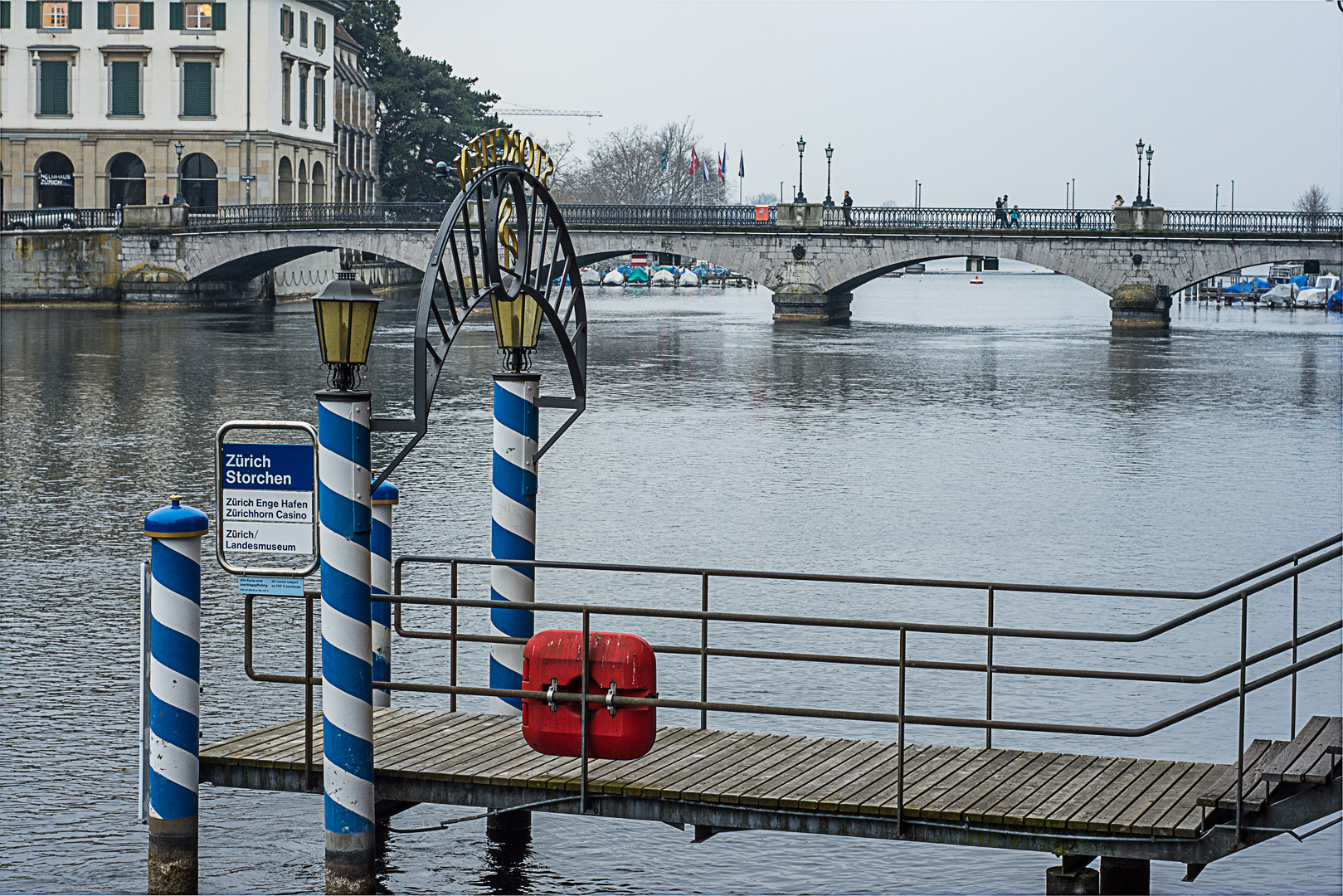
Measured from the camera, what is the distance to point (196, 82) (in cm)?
8094

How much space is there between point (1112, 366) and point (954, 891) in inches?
1546

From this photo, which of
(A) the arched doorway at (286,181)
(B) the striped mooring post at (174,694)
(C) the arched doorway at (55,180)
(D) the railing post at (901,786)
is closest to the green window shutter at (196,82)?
(A) the arched doorway at (286,181)

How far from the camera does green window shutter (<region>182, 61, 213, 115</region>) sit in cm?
8088

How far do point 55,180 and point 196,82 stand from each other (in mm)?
7759

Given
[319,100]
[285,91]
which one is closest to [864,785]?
[285,91]

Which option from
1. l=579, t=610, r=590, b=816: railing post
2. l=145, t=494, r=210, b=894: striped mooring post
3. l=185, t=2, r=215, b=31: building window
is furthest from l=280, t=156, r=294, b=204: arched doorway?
l=579, t=610, r=590, b=816: railing post

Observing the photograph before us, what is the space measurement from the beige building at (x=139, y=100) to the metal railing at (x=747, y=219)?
4921mm

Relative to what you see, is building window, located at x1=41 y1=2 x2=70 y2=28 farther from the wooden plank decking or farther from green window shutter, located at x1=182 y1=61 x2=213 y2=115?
the wooden plank decking

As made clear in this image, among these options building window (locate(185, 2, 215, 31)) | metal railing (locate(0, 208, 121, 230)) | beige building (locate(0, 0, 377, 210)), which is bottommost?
metal railing (locate(0, 208, 121, 230))

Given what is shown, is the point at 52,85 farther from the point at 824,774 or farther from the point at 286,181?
the point at 824,774

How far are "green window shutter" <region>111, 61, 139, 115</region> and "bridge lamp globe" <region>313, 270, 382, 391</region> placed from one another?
253 ft

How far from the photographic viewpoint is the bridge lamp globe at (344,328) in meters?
8.54

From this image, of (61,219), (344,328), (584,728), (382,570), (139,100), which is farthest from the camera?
(139,100)

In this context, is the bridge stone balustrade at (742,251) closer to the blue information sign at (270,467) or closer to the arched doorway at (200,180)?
the arched doorway at (200,180)
